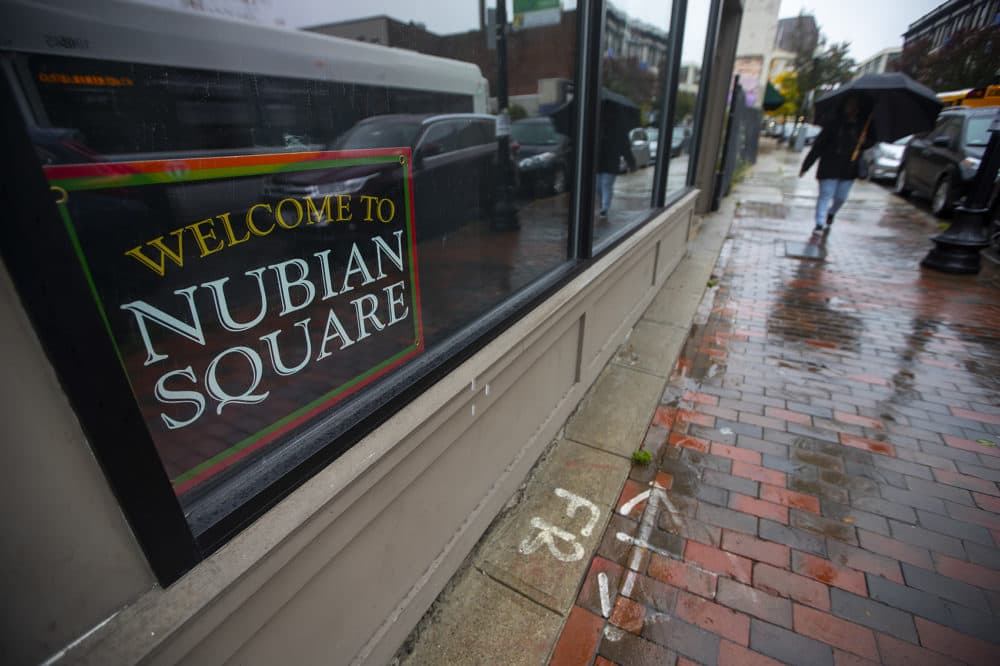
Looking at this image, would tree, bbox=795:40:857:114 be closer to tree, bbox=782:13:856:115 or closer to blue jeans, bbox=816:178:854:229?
tree, bbox=782:13:856:115

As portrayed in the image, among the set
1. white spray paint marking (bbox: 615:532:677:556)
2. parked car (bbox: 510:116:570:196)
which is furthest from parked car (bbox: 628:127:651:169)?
white spray paint marking (bbox: 615:532:677:556)

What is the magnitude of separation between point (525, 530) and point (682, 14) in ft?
16.3

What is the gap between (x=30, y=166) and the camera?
738mm

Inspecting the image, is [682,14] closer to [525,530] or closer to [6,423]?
[525,530]

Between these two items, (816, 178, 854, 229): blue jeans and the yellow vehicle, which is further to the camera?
(816, 178, 854, 229): blue jeans

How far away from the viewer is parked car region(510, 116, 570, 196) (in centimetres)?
320

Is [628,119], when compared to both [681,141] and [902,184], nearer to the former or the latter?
[681,141]

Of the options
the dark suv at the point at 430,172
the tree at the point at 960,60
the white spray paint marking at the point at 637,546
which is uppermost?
the tree at the point at 960,60

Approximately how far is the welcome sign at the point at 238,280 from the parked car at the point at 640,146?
369cm

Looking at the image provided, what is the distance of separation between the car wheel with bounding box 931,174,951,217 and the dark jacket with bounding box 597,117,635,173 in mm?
8326

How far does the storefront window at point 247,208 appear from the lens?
0.97 meters

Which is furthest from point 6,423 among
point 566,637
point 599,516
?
point 599,516

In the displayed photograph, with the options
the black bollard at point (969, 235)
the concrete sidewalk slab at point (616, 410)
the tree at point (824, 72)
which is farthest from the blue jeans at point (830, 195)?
the tree at point (824, 72)

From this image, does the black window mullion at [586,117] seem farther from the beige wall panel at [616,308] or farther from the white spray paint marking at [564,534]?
the white spray paint marking at [564,534]
